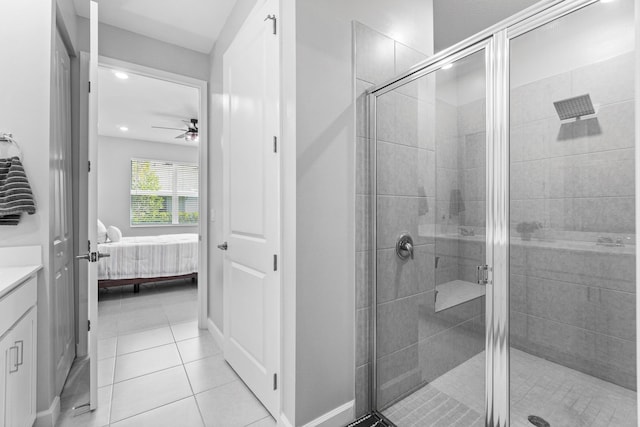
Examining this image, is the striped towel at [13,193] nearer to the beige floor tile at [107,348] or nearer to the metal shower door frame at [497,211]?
the beige floor tile at [107,348]

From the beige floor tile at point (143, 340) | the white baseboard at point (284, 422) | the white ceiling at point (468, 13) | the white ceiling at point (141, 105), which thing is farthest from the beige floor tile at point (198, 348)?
the white ceiling at point (468, 13)

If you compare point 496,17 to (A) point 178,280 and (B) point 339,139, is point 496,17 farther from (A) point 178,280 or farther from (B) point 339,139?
(A) point 178,280

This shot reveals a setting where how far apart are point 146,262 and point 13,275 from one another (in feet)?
10.5

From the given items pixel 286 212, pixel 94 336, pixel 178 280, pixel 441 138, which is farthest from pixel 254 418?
pixel 178 280

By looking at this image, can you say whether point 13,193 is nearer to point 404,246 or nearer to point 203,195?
point 203,195

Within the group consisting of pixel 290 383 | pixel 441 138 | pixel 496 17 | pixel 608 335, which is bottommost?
pixel 290 383

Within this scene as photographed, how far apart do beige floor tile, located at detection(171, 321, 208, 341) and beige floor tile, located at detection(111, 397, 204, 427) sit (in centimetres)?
104

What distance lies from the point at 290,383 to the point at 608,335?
1282 mm

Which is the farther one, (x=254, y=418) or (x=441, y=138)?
(x=254, y=418)

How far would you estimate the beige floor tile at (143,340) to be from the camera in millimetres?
2547

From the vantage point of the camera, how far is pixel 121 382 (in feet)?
6.66

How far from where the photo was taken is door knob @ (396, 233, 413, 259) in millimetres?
1574

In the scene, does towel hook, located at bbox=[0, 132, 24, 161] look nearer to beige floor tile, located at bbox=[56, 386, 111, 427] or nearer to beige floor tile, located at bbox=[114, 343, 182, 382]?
beige floor tile, located at bbox=[56, 386, 111, 427]

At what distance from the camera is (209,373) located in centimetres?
216
